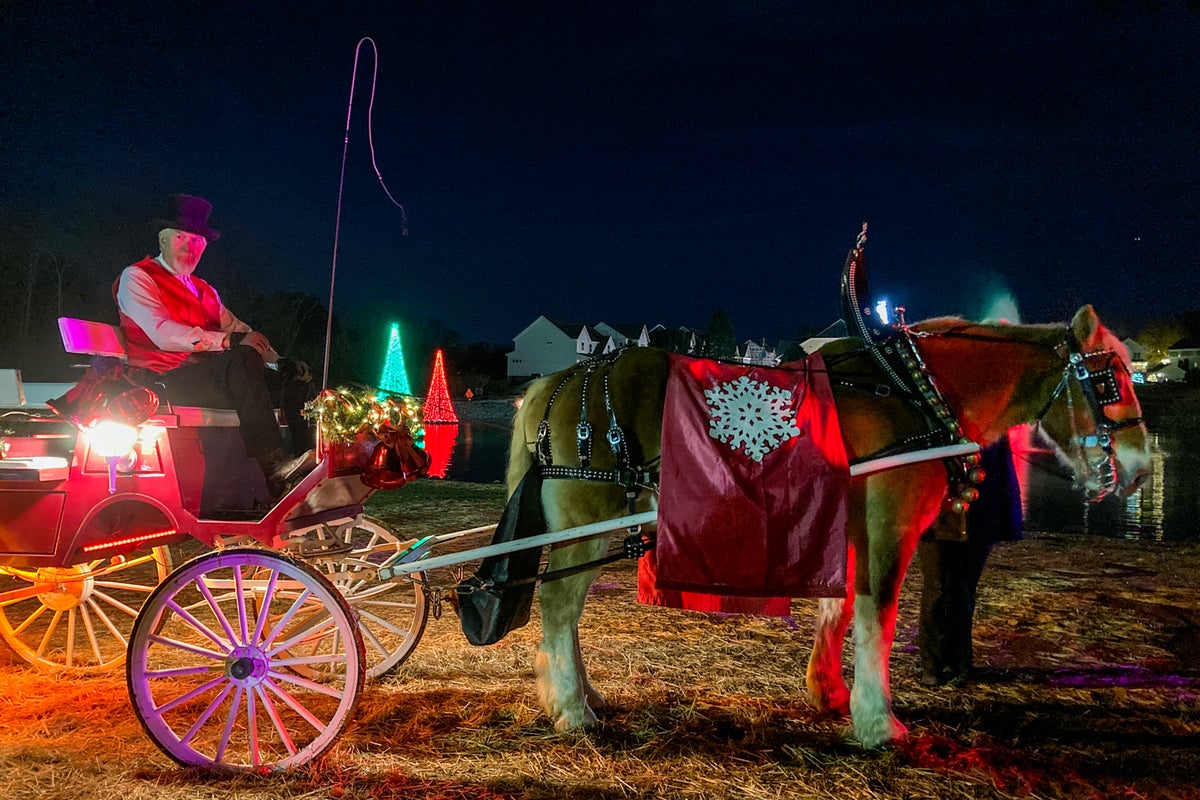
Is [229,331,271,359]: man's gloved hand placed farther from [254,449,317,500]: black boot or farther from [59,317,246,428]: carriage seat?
[254,449,317,500]: black boot

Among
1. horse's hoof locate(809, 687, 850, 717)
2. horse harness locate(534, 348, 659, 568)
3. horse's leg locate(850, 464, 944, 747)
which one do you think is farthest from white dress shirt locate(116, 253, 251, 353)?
horse's hoof locate(809, 687, 850, 717)

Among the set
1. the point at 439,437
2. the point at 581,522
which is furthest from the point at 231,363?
the point at 439,437

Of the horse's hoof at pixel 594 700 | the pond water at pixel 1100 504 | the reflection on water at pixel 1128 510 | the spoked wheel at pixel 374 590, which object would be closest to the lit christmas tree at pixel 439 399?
the pond water at pixel 1100 504

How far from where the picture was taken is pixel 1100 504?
1155 centimetres

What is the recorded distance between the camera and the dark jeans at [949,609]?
4.41 meters

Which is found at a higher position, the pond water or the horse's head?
the horse's head

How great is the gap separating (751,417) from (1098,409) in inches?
71.0

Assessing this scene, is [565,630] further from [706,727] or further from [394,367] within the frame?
[394,367]

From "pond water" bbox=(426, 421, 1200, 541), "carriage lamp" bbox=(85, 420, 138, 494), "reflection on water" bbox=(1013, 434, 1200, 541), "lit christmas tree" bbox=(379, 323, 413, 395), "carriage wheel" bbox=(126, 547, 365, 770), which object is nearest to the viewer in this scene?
"carriage wheel" bbox=(126, 547, 365, 770)

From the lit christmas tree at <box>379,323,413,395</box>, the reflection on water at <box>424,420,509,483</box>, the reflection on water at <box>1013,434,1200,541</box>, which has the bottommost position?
the reflection on water at <box>1013,434,1200,541</box>

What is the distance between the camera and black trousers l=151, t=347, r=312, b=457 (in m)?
3.81

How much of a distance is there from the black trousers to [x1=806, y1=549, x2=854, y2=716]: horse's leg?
3158 mm

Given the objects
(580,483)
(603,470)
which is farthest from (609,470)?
(580,483)

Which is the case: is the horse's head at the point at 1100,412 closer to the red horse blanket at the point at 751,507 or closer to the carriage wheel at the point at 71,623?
the red horse blanket at the point at 751,507
